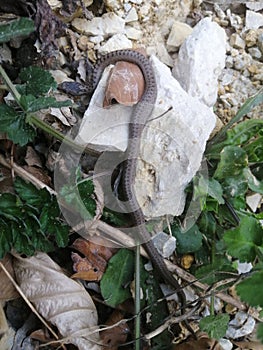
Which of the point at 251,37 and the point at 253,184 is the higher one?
the point at 251,37

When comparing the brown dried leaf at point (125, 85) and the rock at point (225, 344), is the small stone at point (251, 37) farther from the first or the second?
the rock at point (225, 344)

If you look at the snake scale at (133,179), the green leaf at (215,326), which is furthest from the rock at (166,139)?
the green leaf at (215,326)

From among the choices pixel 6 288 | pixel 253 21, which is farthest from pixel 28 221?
pixel 253 21

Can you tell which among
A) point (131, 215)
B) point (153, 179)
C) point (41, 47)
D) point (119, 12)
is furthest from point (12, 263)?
point (119, 12)

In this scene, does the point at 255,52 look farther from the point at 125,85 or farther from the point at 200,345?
the point at 200,345

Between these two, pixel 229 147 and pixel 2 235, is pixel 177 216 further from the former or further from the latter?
pixel 2 235
